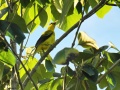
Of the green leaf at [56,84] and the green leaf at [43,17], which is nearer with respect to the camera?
the green leaf at [56,84]

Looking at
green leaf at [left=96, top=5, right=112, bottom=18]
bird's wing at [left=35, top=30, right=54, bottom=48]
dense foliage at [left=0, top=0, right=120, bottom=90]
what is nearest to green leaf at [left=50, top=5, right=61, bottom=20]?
dense foliage at [left=0, top=0, right=120, bottom=90]

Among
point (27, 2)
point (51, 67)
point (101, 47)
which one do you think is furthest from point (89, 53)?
point (27, 2)

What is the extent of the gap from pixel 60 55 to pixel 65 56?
0.02 meters

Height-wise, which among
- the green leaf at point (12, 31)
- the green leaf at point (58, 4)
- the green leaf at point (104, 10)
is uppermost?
the green leaf at point (58, 4)

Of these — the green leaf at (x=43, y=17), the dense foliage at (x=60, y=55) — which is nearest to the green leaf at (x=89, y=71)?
the dense foliage at (x=60, y=55)

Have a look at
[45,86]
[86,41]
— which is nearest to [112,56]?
[86,41]

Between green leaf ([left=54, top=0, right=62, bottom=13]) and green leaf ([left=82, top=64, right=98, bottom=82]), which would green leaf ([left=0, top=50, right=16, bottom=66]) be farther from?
green leaf ([left=54, top=0, right=62, bottom=13])

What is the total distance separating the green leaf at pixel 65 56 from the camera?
0.67 meters

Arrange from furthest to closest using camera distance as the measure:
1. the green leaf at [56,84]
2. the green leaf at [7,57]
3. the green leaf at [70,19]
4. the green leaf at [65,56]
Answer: the green leaf at [70,19], the green leaf at [56,84], the green leaf at [7,57], the green leaf at [65,56]

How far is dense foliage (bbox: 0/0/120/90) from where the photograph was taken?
724 millimetres

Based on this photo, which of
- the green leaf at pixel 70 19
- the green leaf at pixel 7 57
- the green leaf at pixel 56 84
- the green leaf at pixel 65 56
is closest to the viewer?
the green leaf at pixel 65 56

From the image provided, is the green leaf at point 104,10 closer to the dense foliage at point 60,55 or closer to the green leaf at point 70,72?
the dense foliage at point 60,55

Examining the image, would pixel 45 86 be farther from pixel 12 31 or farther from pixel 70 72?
pixel 12 31

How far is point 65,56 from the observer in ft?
2.19
